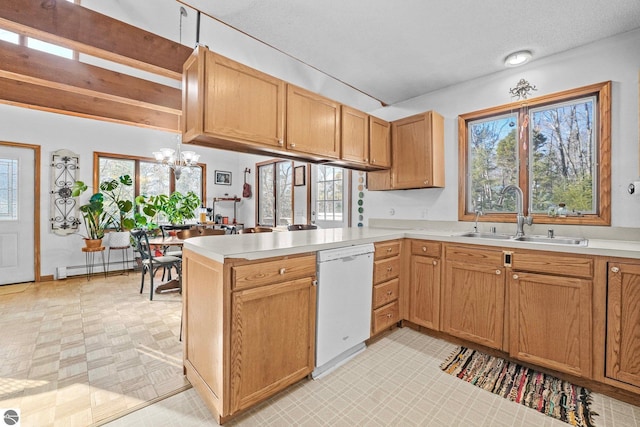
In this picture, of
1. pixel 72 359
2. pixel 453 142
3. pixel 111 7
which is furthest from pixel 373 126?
pixel 72 359

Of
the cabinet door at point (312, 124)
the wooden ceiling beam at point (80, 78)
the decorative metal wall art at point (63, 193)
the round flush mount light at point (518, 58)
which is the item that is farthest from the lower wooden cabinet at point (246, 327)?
the decorative metal wall art at point (63, 193)

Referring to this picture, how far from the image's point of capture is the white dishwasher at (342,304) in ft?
6.29

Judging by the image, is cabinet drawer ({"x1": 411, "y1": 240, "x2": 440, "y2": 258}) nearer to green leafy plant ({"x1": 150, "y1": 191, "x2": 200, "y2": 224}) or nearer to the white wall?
the white wall

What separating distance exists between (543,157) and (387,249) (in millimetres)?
1647

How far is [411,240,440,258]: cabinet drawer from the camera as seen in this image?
247 cm

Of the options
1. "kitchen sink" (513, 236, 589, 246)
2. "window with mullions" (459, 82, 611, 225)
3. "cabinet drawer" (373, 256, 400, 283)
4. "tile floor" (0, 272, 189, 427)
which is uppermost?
"window with mullions" (459, 82, 611, 225)

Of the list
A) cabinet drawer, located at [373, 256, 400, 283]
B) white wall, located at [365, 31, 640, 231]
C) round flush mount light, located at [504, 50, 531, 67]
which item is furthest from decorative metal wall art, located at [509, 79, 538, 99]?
cabinet drawer, located at [373, 256, 400, 283]

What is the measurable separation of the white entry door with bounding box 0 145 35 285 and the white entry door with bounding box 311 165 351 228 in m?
4.33

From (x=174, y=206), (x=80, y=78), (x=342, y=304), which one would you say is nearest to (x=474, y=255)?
(x=342, y=304)

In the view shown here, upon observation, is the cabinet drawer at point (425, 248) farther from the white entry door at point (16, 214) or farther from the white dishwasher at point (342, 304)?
the white entry door at point (16, 214)

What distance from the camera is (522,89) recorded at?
2584 mm

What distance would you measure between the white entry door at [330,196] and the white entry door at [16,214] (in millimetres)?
4326

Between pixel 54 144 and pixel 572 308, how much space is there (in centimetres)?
661

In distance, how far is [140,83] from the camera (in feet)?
11.8
